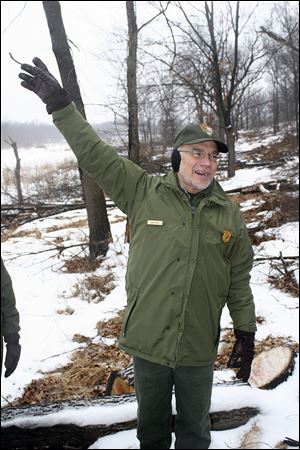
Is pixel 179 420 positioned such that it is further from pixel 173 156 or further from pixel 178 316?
pixel 173 156

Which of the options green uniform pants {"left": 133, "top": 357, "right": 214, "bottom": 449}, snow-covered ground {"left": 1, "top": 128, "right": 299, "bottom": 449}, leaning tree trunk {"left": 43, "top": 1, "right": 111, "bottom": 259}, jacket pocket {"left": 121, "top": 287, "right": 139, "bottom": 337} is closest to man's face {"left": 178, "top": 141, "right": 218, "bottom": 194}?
jacket pocket {"left": 121, "top": 287, "right": 139, "bottom": 337}

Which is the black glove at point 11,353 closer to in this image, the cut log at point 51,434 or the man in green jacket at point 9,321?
the man in green jacket at point 9,321

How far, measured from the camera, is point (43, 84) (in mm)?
1686

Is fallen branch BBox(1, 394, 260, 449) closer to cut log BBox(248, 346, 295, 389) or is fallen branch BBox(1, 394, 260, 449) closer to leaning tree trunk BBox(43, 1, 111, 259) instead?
cut log BBox(248, 346, 295, 389)

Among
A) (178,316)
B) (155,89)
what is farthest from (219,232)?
(155,89)

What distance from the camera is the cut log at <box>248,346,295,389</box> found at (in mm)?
3053

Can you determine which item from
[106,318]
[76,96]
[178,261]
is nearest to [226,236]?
[178,261]

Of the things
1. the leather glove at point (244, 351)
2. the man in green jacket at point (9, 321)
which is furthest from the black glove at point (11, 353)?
the leather glove at point (244, 351)

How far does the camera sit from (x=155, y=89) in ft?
27.6

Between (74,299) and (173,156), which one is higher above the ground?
(173,156)

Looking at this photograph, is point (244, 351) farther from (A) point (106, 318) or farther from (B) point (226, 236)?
(A) point (106, 318)

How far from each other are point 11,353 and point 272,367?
2.33 m

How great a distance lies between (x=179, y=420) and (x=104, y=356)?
153cm

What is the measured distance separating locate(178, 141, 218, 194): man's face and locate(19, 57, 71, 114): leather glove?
2.35ft
